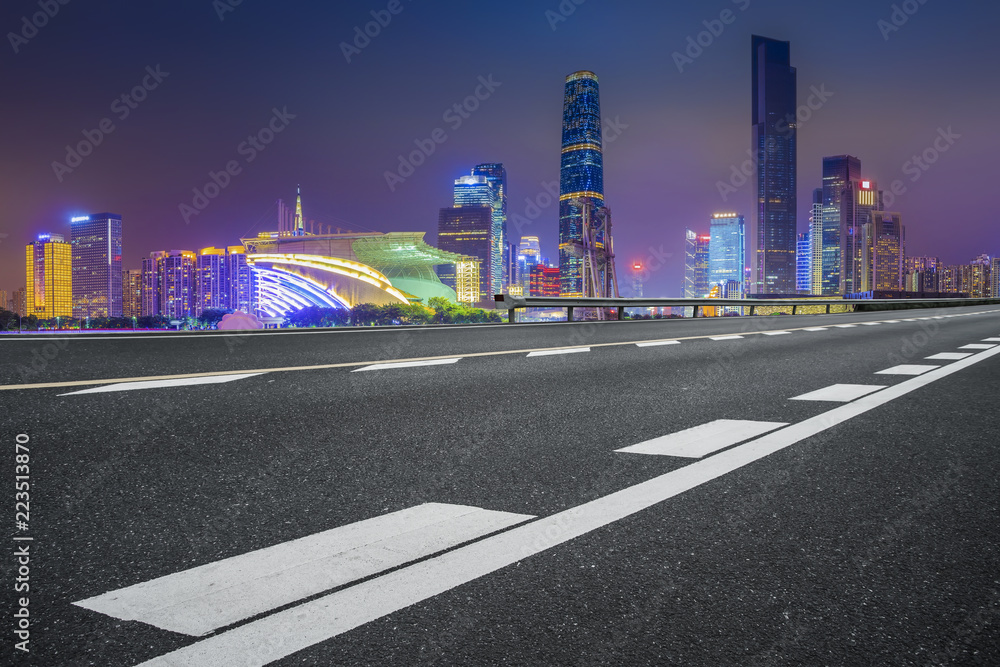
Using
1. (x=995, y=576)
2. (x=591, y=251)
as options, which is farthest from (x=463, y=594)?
(x=591, y=251)

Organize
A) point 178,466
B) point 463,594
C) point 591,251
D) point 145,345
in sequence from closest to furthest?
1. point 463,594
2. point 178,466
3. point 145,345
4. point 591,251

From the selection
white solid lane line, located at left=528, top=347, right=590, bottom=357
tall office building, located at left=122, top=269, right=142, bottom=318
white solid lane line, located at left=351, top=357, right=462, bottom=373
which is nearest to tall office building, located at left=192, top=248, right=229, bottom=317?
tall office building, located at left=122, top=269, right=142, bottom=318

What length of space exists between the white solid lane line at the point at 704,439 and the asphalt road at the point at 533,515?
0.09 meters

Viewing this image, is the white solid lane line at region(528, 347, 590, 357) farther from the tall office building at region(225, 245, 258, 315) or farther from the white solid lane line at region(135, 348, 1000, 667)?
the tall office building at region(225, 245, 258, 315)

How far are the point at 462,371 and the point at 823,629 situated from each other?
5.59 metres

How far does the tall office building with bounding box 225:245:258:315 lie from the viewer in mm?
114938

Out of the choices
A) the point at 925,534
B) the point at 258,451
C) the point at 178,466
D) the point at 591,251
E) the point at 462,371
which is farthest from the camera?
the point at 591,251

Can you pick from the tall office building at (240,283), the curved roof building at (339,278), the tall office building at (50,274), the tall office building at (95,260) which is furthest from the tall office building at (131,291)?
the tall office building at (50,274)

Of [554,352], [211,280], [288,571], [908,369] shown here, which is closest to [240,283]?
[211,280]

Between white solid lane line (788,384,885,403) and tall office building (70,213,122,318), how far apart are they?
125 m

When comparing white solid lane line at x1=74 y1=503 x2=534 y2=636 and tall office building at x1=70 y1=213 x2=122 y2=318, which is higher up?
tall office building at x1=70 y1=213 x2=122 y2=318

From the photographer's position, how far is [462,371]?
715cm

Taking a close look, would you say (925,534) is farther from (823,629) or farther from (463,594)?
(463,594)

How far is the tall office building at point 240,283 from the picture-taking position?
115 m
